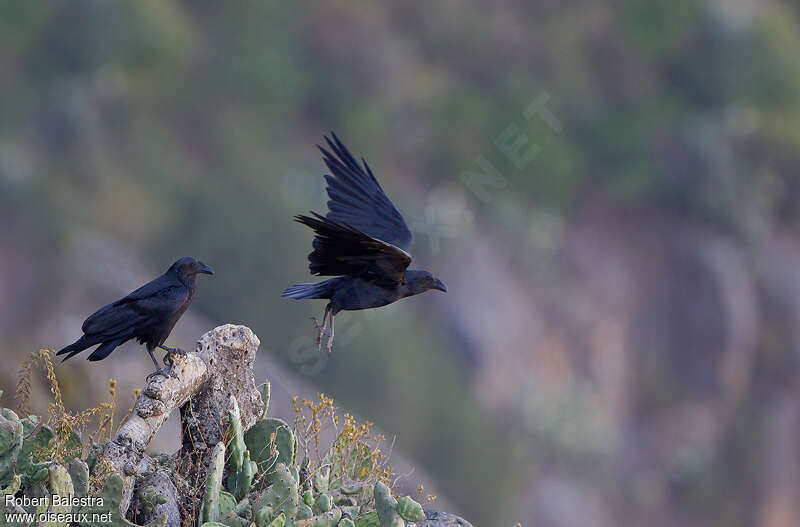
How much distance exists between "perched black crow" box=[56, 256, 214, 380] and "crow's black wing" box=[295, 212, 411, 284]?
943 mm

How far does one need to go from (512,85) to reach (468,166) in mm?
3669

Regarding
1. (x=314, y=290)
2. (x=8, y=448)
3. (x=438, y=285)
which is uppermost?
(x=438, y=285)

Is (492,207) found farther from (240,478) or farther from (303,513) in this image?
(303,513)

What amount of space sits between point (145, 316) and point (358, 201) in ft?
9.00

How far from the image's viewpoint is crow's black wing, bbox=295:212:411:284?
7.41m

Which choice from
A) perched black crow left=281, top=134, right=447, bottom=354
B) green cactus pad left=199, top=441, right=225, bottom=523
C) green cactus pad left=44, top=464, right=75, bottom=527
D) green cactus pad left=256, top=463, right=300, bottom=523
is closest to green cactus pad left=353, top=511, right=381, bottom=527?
green cactus pad left=256, top=463, right=300, bottom=523

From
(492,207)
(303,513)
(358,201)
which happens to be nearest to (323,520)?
(303,513)

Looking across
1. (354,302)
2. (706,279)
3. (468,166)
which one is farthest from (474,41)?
(354,302)

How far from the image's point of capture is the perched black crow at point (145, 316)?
6.53m

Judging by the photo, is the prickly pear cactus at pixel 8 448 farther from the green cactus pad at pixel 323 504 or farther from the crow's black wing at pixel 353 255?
the crow's black wing at pixel 353 255

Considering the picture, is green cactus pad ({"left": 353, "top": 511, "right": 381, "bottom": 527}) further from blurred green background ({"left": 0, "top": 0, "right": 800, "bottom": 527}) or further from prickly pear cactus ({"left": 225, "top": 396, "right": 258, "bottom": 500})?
blurred green background ({"left": 0, "top": 0, "right": 800, "bottom": 527})

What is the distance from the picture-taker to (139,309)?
6.65 meters

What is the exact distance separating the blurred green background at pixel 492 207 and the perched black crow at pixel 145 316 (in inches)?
762

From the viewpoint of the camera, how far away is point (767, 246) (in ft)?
119
